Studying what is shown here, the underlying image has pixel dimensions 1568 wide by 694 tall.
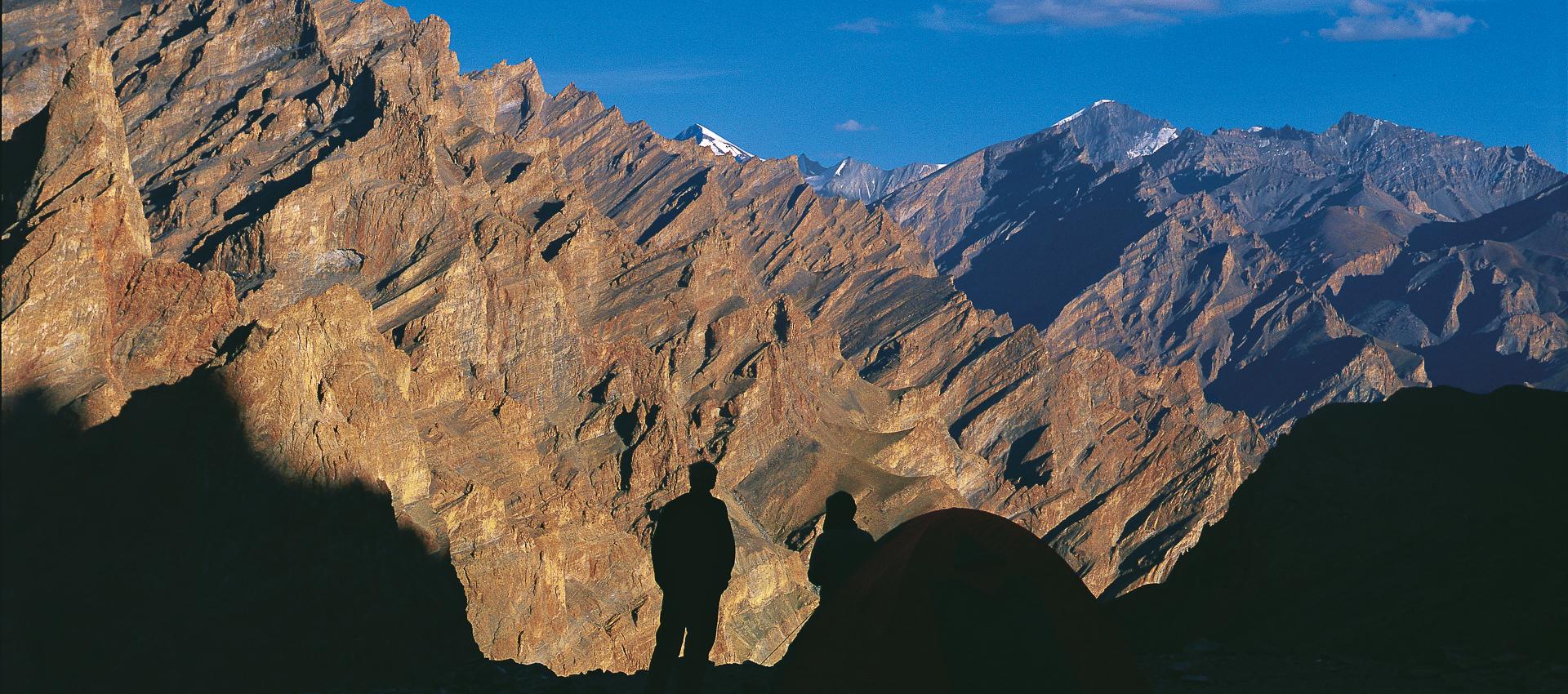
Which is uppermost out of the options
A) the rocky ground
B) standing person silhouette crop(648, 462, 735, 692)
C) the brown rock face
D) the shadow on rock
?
the brown rock face

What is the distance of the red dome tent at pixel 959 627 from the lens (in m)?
24.5

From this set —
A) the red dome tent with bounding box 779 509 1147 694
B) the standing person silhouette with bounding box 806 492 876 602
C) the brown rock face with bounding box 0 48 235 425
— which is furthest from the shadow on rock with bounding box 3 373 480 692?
the red dome tent with bounding box 779 509 1147 694

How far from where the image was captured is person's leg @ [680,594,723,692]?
84.7 ft

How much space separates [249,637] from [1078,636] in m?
48.2

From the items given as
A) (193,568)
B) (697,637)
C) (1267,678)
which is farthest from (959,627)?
(193,568)

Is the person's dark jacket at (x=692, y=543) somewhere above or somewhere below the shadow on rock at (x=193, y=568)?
below

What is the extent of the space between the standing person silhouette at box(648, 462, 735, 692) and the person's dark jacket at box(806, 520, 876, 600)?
172cm

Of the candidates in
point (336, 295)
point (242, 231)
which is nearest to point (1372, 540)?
point (336, 295)

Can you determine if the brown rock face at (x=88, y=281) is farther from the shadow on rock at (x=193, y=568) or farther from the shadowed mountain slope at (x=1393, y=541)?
the shadowed mountain slope at (x=1393, y=541)

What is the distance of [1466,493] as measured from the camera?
35.6m

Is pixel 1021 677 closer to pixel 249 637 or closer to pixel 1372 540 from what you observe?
pixel 1372 540

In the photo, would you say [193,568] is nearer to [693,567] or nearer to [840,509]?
[693,567]

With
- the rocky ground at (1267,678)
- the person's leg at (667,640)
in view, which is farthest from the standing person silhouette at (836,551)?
the rocky ground at (1267,678)

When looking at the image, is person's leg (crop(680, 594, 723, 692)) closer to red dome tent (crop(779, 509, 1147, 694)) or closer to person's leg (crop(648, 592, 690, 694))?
person's leg (crop(648, 592, 690, 694))
